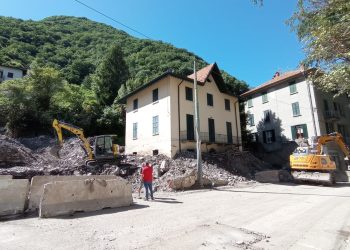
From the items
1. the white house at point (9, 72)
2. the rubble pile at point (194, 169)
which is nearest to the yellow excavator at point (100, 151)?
the rubble pile at point (194, 169)

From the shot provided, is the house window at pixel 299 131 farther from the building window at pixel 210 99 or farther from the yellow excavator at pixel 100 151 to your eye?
the yellow excavator at pixel 100 151

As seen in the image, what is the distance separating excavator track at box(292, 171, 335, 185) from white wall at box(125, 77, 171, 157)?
9673 millimetres

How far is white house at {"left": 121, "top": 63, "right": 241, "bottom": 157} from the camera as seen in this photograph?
22.2 metres

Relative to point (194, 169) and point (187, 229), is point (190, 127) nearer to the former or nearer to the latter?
point (194, 169)

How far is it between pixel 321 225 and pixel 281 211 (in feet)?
6.00

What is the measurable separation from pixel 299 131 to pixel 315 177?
1477 cm

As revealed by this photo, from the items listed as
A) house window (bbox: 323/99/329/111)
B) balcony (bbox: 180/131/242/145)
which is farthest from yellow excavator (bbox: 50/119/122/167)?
house window (bbox: 323/99/329/111)

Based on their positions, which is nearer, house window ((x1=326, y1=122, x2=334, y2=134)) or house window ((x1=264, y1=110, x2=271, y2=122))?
house window ((x1=326, y1=122, x2=334, y2=134))

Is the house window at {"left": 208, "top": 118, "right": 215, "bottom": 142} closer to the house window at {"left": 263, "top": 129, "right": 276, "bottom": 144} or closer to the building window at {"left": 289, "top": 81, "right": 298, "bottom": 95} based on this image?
the house window at {"left": 263, "top": 129, "right": 276, "bottom": 144}

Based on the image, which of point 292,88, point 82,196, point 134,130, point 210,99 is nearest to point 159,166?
point 134,130

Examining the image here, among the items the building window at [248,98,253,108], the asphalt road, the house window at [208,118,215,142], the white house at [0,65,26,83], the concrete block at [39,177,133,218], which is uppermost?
the white house at [0,65,26,83]

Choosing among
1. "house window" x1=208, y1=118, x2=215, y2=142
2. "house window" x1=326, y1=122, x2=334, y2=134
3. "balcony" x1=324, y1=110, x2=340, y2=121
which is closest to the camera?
"house window" x1=208, y1=118, x2=215, y2=142

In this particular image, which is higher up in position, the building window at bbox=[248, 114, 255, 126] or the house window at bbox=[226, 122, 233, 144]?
the building window at bbox=[248, 114, 255, 126]

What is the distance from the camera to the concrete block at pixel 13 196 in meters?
7.79
